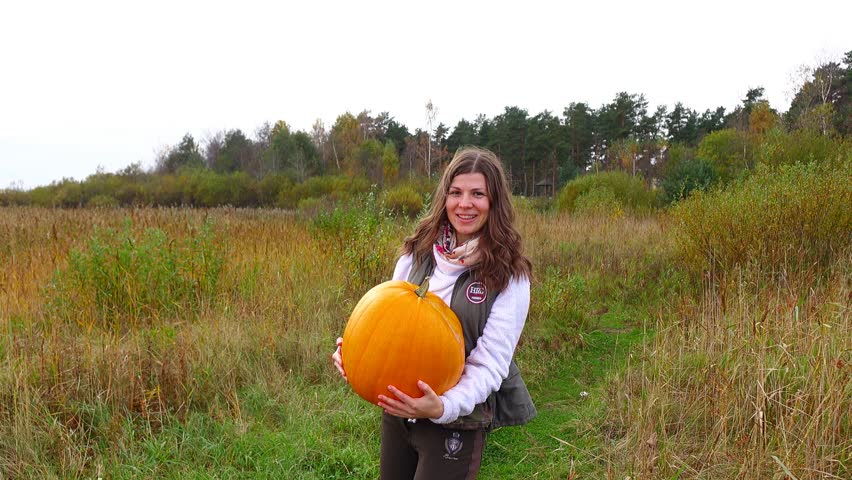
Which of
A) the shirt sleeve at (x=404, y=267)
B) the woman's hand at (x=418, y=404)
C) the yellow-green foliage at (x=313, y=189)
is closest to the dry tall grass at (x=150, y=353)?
the shirt sleeve at (x=404, y=267)

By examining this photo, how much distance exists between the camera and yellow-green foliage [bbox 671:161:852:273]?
5.71m

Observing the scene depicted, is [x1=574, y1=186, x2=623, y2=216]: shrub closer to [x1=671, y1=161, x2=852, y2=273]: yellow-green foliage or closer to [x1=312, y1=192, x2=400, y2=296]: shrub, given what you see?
[x1=671, y1=161, x2=852, y2=273]: yellow-green foliage

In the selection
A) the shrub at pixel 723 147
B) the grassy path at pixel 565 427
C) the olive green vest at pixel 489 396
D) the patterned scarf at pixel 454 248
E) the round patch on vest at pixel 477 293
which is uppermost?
the shrub at pixel 723 147

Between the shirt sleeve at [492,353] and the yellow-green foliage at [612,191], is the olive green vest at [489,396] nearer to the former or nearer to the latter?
the shirt sleeve at [492,353]

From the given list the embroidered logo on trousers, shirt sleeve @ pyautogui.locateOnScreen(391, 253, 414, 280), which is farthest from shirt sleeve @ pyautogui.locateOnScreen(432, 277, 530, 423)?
shirt sleeve @ pyautogui.locateOnScreen(391, 253, 414, 280)

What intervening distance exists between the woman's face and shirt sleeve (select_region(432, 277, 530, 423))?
28 centimetres

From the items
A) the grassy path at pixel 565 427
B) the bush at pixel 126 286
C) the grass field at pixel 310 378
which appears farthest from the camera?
the bush at pixel 126 286

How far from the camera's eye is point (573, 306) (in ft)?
19.5

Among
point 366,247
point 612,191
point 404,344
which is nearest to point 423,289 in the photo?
point 404,344

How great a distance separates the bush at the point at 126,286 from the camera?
4625 millimetres

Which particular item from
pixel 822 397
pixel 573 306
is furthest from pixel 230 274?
pixel 822 397

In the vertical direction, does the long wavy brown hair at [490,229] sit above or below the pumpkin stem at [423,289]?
above

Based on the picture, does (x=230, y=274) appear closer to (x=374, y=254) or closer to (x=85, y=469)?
(x=374, y=254)

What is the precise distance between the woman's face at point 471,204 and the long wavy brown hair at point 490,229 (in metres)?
0.02
